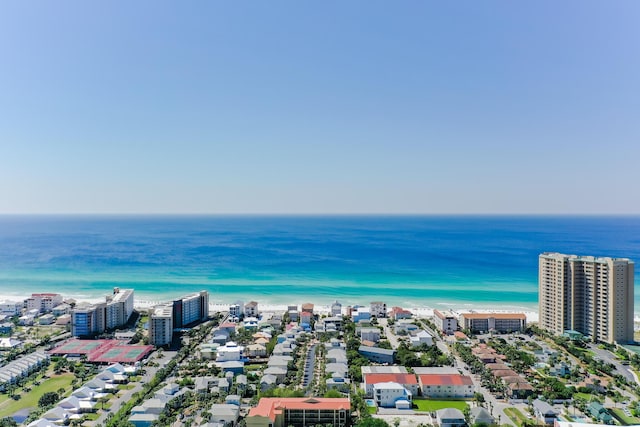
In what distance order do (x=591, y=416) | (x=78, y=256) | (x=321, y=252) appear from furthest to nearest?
(x=321, y=252) → (x=78, y=256) → (x=591, y=416)

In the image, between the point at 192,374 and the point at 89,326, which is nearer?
the point at 192,374

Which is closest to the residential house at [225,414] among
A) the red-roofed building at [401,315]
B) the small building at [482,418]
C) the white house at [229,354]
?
the white house at [229,354]

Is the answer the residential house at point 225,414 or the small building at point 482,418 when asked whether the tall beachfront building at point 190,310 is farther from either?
the small building at point 482,418

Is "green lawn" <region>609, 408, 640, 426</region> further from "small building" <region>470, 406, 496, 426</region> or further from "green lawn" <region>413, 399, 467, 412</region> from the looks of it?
"green lawn" <region>413, 399, 467, 412</region>

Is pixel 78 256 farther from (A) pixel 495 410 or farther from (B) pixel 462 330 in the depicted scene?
(A) pixel 495 410

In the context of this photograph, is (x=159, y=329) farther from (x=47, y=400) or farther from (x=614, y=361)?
(x=614, y=361)

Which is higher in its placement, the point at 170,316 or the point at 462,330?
the point at 170,316

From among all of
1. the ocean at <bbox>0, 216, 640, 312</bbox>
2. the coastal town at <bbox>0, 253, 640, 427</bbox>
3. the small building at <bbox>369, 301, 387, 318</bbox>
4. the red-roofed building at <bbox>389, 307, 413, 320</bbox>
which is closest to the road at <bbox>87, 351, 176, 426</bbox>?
the coastal town at <bbox>0, 253, 640, 427</bbox>

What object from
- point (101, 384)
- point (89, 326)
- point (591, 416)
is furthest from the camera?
point (89, 326)

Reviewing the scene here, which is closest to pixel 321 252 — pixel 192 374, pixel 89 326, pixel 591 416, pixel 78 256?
pixel 78 256
